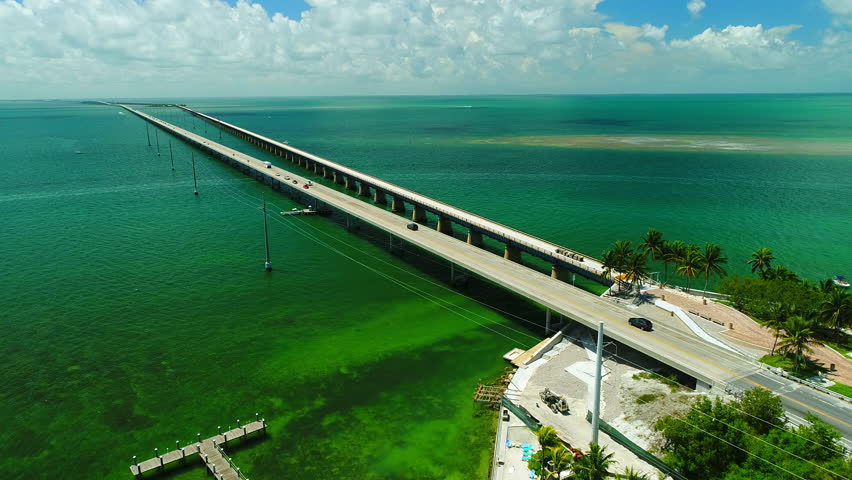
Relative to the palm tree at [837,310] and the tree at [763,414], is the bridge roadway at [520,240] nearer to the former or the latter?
the palm tree at [837,310]

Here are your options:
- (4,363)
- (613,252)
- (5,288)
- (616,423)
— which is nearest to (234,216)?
(5,288)

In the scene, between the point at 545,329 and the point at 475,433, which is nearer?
the point at 475,433

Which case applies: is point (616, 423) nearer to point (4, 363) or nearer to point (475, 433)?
point (475, 433)

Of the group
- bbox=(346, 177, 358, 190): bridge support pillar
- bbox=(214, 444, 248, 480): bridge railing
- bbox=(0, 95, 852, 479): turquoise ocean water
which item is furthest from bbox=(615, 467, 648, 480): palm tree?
bbox=(346, 177, 358, 190): bridge support pillar

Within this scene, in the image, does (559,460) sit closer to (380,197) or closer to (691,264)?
(691,264)

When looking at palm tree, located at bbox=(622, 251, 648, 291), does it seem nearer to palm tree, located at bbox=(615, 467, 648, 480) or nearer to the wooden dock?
palm tree, located at bbox=(615, 467, 648, 480)

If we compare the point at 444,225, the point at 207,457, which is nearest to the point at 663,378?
the point at 207,457

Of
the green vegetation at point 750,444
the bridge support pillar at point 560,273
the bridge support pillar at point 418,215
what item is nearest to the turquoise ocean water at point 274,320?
the bridge support pillar at point 560,273
